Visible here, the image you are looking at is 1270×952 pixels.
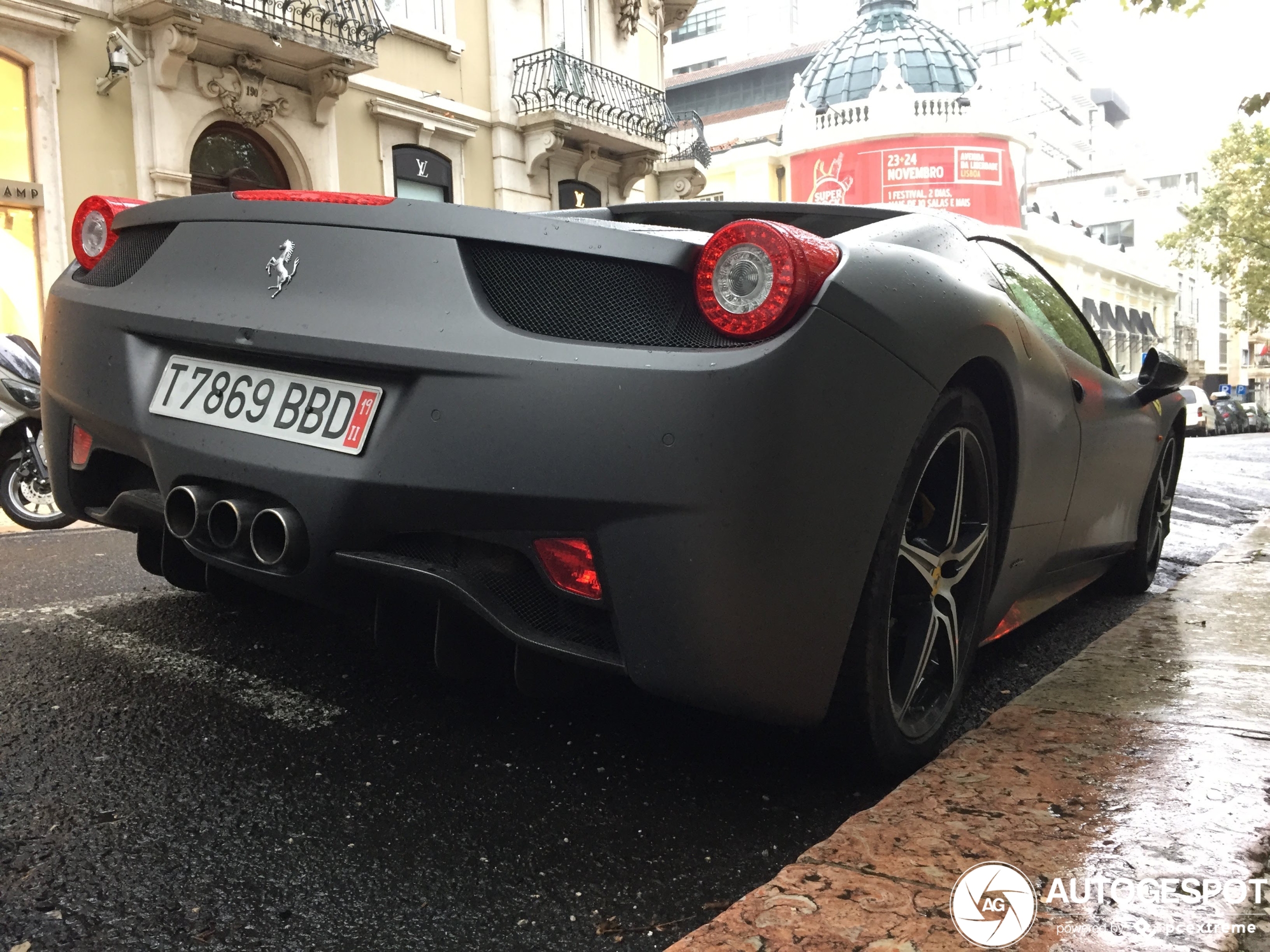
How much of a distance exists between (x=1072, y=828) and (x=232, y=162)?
1335 centimetres

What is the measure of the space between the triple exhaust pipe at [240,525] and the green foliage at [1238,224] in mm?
41992

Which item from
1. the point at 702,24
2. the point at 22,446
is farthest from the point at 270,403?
the point at 702,24

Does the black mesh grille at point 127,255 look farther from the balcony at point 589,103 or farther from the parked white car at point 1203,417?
the parked white car at point 1203,417

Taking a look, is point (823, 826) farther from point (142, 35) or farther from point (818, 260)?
point (142, 35)

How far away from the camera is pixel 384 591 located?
201 cm

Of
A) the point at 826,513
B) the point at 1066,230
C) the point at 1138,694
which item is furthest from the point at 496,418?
the point at 1066,230

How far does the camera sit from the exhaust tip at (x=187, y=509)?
6.61 feet

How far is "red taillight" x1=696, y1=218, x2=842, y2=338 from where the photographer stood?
1.74 m

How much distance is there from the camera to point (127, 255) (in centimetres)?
243

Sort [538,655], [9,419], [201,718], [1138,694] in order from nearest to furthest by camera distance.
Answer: [538,655], [201,718], [1138,694], [9,419]

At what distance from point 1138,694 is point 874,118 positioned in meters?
40.0

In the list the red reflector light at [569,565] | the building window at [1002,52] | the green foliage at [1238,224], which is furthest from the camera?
the building window at [1002,52]

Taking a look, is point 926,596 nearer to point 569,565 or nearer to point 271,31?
point 569,565

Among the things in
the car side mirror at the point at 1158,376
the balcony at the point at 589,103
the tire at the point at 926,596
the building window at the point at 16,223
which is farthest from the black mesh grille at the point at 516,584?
the balcony at the point at 589,103
